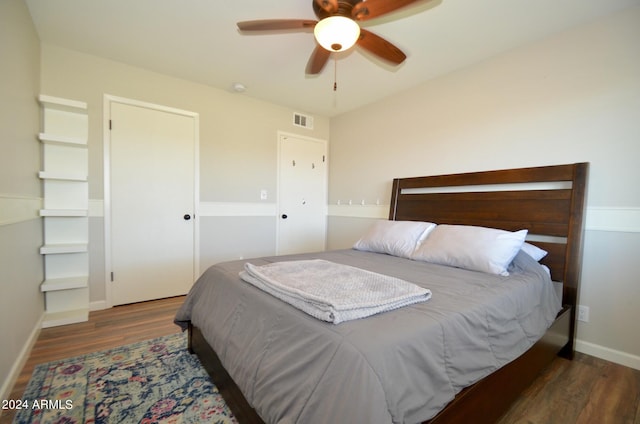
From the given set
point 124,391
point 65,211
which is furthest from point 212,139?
point 124,391

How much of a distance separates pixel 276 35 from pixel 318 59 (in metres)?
0.47

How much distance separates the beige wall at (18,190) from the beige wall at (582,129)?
3.22 meters

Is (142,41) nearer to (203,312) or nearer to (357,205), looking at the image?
(203,312)

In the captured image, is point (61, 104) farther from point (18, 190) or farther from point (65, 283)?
point (65, 283)

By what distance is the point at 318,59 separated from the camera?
2.05m

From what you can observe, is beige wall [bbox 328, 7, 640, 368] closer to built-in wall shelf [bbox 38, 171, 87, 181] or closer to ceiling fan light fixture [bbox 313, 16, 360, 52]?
ceiling fan light fixture [bbox 313, 16, 360, 52]

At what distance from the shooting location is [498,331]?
128 cm

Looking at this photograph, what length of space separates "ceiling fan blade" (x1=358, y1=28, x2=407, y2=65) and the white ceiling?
22 centimetres

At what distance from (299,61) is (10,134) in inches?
84.1

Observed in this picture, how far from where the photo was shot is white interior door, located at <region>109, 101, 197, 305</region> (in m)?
2.74

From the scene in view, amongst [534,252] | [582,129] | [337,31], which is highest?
[337,31]

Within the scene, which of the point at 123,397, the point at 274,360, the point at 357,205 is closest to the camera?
the point at 274,360

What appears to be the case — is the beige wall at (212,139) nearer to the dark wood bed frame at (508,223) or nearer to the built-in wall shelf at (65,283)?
the built-in wall shelf at (65,283)

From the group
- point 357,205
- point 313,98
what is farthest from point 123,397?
point 313,98
